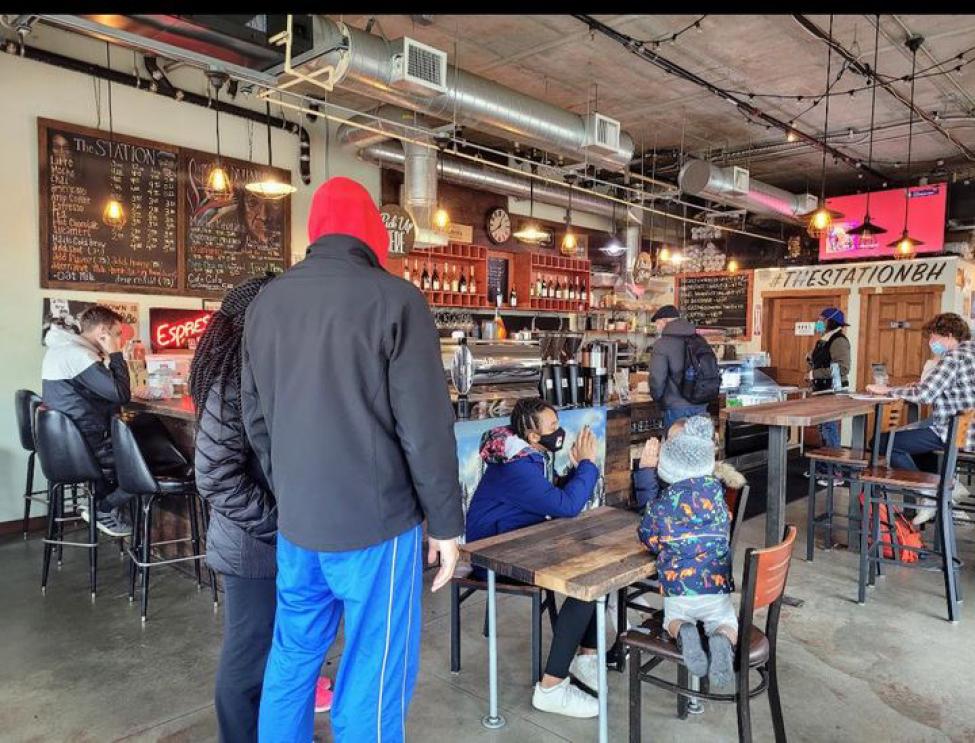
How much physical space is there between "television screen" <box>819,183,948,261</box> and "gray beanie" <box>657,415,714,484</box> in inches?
303

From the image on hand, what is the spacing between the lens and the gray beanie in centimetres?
232

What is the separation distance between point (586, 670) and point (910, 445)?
11.0ft

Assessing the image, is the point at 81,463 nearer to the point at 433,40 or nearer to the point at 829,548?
the point at 433,40

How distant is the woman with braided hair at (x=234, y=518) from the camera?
209cm

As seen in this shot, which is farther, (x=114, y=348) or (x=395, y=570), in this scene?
(x=114, y=348)

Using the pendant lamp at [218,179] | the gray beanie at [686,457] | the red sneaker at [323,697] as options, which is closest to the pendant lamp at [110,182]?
the pendant lamp at [218,179]

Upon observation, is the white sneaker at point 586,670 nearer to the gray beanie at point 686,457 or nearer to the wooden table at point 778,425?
the gray beanie at point 686,457

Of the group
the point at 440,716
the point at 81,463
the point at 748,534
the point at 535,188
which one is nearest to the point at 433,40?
the point at 535,188

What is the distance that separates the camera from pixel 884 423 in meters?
5.37

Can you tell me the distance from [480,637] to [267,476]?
181cm

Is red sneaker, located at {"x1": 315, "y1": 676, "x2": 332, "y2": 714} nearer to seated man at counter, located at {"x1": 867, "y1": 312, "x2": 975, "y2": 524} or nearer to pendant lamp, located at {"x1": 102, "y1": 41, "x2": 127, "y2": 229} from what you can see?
seated man at counter, located at {"x1": 867, "y1": 312, "x2": 975, "y2": 524}

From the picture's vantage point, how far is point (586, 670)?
Answer: 2.91 meters

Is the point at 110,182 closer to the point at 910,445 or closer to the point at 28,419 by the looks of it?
the point at 28,419

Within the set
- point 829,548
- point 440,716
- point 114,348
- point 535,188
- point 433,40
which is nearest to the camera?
point 440,716
